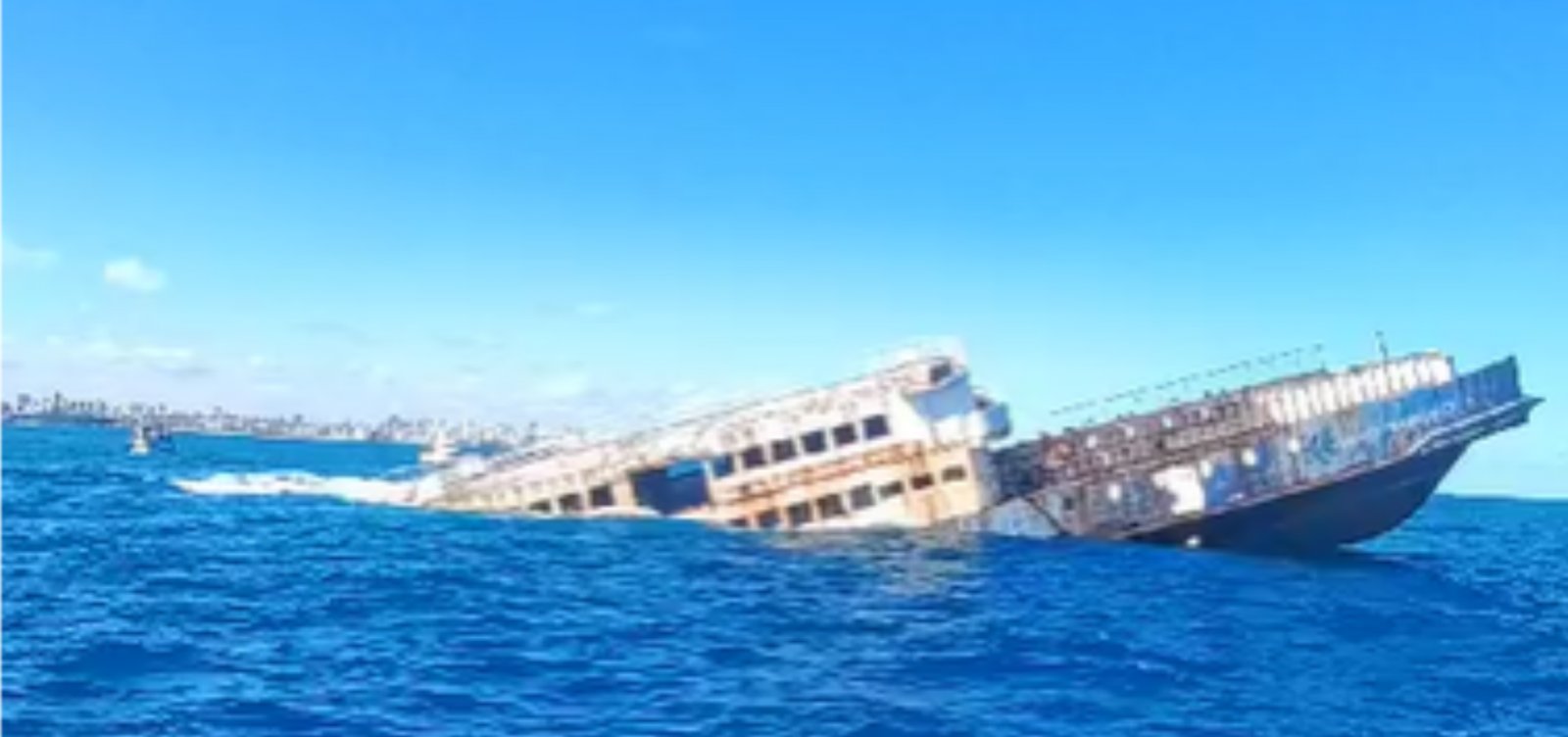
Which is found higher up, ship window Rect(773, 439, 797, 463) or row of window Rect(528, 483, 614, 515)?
ship window Rect(773, 439, 797, 463)

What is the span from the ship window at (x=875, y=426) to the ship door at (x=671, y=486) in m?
5.99

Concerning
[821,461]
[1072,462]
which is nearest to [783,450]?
[821,461]

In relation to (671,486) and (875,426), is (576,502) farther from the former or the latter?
(875,426)

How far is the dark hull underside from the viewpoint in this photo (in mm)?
45250

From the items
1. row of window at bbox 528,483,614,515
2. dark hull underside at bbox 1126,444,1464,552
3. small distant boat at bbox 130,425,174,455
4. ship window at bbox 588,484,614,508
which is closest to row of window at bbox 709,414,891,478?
ship window at bbox 588,484,614,508

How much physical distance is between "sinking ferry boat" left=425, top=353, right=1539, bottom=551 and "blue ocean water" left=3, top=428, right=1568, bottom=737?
3.04 metres

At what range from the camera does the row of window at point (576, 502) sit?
159 feet

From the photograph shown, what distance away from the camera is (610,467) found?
48281 millimetres

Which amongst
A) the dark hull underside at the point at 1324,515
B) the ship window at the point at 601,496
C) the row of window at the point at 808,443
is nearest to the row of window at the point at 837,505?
the row of window at the point at 808,443

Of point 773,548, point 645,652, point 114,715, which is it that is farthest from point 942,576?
point 114,715

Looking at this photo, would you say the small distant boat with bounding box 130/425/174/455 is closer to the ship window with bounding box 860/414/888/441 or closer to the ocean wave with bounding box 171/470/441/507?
the ocean wave with bounding box 171/470/441/507

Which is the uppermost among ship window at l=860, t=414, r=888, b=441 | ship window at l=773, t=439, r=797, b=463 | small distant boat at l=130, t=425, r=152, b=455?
small distant boat at l=130, t=425, r=152, b=455

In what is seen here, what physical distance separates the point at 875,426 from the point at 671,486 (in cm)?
774

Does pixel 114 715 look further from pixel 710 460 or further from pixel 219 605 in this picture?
pixel 710 460
